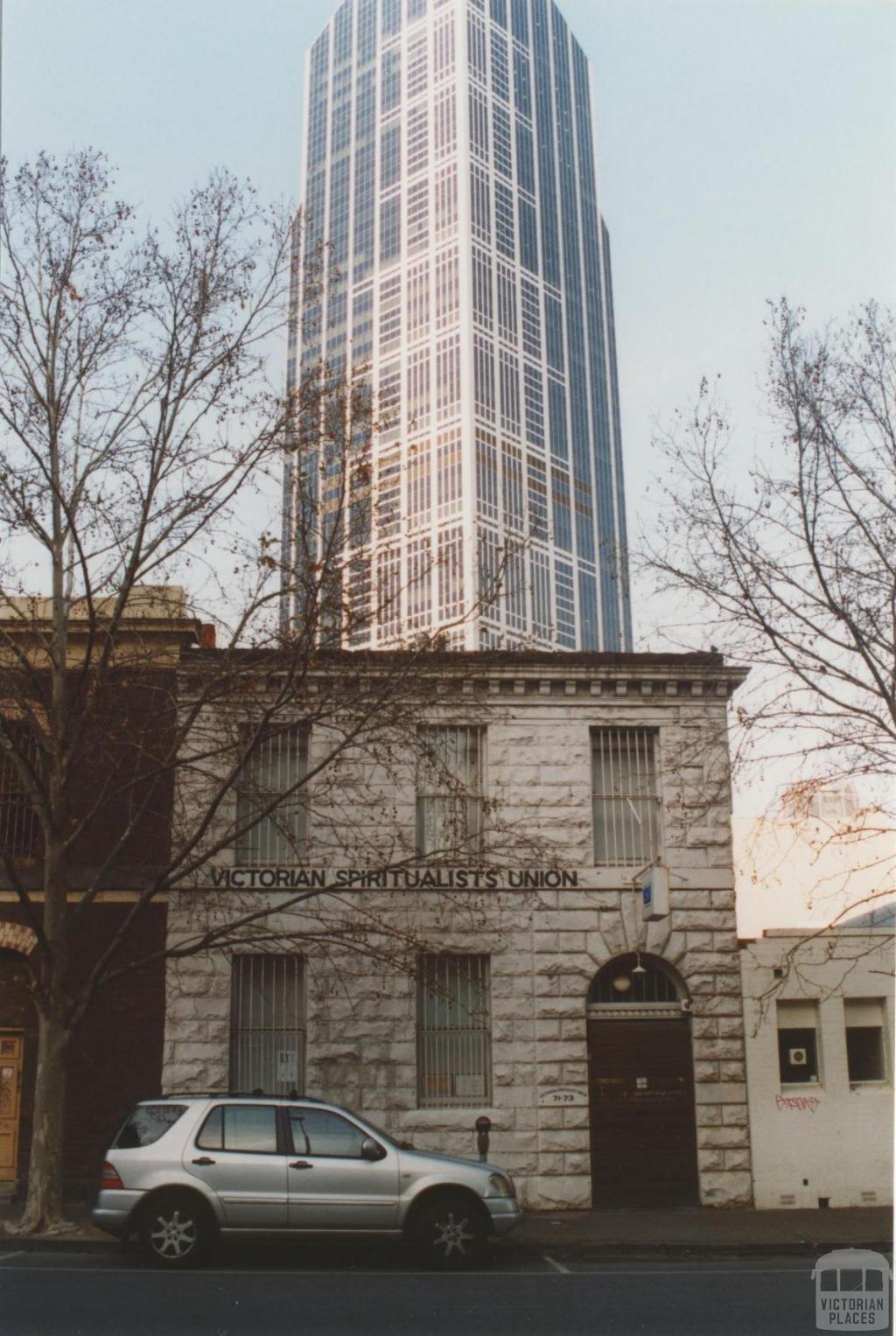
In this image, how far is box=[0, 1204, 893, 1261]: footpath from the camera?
584 inches

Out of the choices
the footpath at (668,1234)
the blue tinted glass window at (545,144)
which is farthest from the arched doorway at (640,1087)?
the blue tinted glass window at (545,144)

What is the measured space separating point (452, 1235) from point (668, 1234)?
406 cm

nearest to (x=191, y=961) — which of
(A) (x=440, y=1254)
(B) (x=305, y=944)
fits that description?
(B) (x=305, y=944)

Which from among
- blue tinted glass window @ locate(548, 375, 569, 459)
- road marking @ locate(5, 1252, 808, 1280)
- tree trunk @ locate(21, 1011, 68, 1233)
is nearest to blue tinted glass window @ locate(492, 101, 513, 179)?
blue tinted glass window @ locate(548, 375, 569, 459)

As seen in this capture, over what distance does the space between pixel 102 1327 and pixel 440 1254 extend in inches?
172

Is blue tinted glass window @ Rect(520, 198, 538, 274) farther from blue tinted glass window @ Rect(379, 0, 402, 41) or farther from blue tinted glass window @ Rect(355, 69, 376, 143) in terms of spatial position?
blue tinted glass window @ Rect(379, 0, 402, 41)

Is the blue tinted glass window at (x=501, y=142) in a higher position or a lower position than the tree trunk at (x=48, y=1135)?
higher

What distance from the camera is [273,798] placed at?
1930 cm

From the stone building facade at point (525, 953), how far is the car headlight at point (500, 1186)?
4.39 meters

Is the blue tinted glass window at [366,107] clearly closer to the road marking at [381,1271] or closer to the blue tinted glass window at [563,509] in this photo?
the blue tinted glass window at [563,509]

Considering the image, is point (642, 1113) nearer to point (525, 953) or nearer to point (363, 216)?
point (525, 953)

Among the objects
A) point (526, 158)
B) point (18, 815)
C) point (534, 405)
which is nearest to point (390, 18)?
point (526, 158)

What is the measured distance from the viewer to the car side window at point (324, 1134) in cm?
1360

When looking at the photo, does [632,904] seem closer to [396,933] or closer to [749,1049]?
[749,1049]
